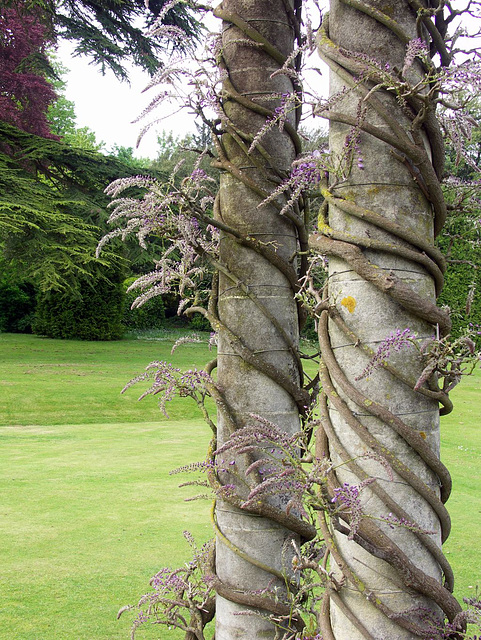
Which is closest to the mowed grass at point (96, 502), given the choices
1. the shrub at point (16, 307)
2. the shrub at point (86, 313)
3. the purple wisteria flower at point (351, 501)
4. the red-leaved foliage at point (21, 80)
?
the purple wisteria flower at point (351, 501)

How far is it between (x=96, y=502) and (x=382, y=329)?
4.61 m

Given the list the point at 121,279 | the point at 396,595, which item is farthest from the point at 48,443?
the point at 121,279

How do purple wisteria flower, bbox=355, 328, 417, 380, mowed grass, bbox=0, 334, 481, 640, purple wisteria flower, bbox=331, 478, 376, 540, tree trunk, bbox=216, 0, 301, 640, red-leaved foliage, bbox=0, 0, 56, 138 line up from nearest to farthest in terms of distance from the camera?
purple wisteria flower, bbox=331, 478, 376, 540 < purple wisteria flower, bbox=355, 328, 417, 380 < tree trunk, bbox=216, 0, 301, 640 < mowed grass, bbox=0, 334, 481, 640 < red-leaved foliage, bbox=0, 0, 56, 138

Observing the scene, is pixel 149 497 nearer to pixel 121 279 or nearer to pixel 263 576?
pixel 263 576

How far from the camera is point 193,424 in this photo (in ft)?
32.8

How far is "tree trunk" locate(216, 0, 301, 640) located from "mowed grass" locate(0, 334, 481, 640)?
49.5 inches

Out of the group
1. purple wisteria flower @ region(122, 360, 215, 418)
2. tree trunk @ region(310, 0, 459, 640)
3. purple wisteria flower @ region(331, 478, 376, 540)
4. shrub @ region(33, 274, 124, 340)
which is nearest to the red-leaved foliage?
shrub @ region(33, 274, 124, 340)

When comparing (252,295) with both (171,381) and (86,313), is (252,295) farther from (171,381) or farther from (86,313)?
(86,313)

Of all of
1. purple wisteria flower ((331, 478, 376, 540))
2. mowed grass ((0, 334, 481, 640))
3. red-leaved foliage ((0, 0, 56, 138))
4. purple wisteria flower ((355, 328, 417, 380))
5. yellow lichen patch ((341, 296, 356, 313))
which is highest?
red-leaved foliage ((0, 0, 56, 138))

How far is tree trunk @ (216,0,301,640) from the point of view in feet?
6.93

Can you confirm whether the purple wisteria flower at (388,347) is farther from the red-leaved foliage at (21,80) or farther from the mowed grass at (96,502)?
the red-leaved foliage at (21,80)

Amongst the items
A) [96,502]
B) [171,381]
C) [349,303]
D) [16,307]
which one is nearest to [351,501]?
[349,303]

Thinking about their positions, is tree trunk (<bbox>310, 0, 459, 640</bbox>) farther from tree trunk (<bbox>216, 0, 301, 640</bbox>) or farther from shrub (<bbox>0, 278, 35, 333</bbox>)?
→ shrub (<bbox>0, 278, 35, 333</bbox>)

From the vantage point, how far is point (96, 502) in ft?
17.7
